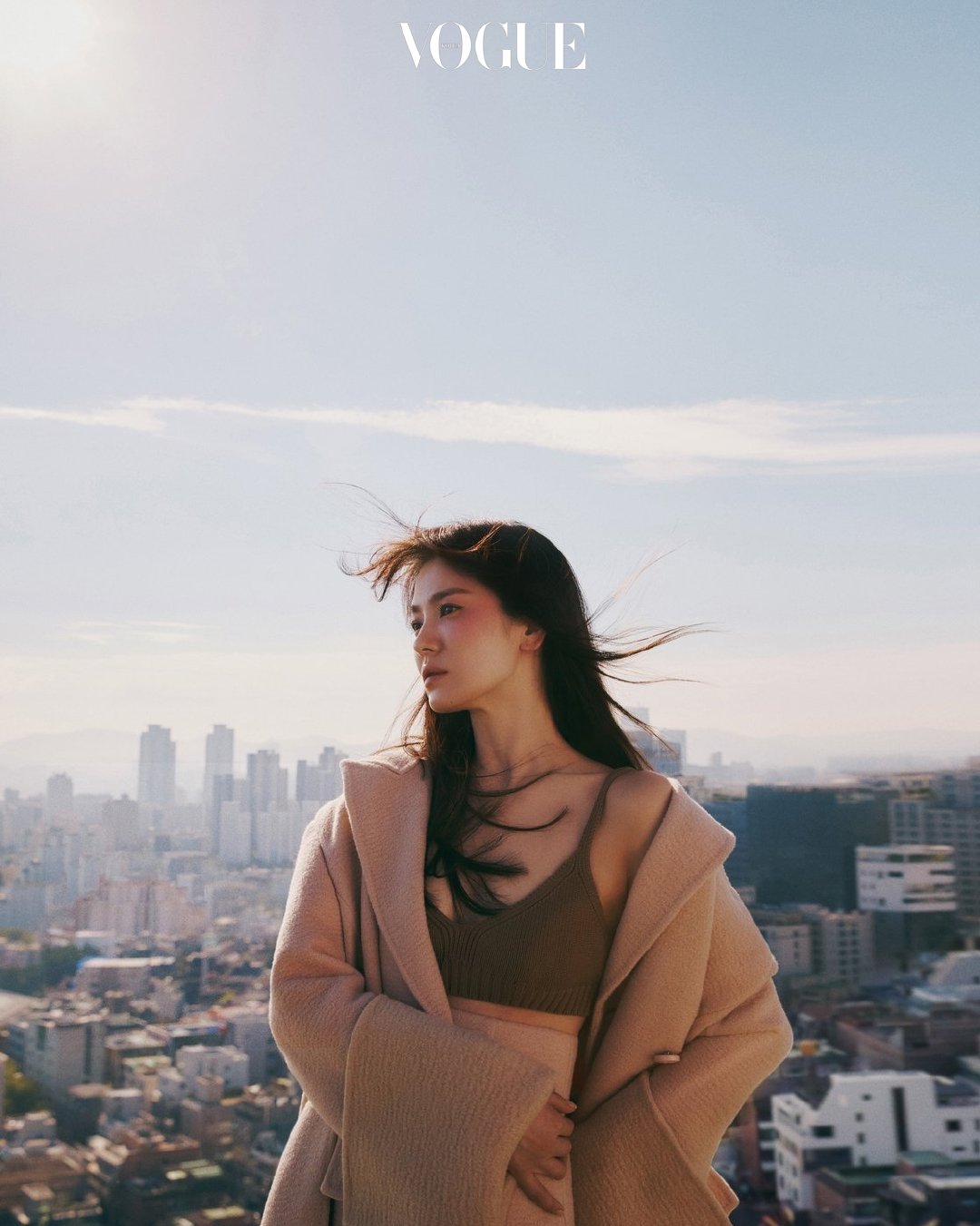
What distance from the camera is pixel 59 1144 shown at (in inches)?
175

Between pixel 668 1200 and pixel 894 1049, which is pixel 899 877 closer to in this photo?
pixel 894 1049

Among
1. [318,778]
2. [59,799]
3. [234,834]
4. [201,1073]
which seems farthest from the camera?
[59,799]

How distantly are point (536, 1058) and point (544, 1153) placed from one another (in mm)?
90

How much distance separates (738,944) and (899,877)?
→ 19.4 ft

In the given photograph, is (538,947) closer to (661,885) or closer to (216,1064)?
(661,885)

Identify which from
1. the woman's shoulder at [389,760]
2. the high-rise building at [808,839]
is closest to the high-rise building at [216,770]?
the high-rise building at [808,839]

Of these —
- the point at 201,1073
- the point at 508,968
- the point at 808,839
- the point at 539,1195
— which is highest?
the point at 508,968

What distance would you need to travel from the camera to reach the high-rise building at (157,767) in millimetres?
6633

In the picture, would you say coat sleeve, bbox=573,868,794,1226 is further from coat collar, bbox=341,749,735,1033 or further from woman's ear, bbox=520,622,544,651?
woman's ear, bbox=520,622,544,651

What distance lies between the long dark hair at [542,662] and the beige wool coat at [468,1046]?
0.17 feet

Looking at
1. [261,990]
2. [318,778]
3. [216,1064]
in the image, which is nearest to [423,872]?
[216,1064]

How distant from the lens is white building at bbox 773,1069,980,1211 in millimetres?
4938

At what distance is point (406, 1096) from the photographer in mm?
1122

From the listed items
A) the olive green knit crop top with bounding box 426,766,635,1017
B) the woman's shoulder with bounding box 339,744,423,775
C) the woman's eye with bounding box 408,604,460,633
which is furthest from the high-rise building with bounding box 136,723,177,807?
the olive green knit crop top with bounding box 426,766,635,1017
